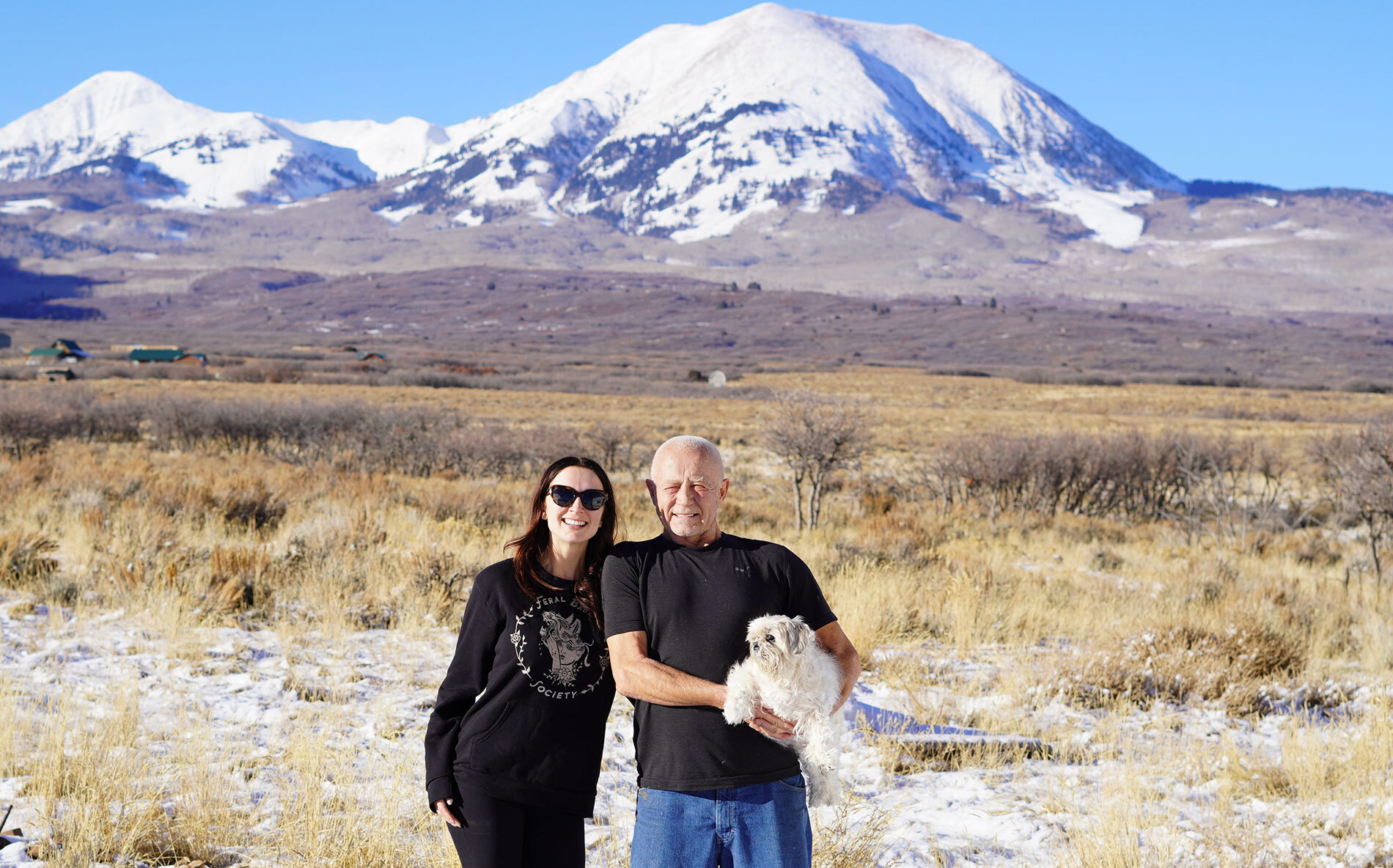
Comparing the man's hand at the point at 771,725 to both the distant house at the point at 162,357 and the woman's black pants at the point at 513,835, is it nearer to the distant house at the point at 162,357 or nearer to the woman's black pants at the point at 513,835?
the woman's black pants at the point at 513,835

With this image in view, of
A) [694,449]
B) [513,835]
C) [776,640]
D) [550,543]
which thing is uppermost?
[694,449]

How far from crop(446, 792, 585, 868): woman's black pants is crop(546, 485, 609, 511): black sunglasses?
791 mm

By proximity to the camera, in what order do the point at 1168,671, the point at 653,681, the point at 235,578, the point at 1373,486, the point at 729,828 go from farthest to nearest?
the point at 1373,486 → the point at 235,578 → the point at 1168,671 → the point at 729,828 → the point at 653,681

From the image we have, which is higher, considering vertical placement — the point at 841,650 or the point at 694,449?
the point at 694,449

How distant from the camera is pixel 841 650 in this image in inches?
101

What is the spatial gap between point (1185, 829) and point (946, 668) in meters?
2.45

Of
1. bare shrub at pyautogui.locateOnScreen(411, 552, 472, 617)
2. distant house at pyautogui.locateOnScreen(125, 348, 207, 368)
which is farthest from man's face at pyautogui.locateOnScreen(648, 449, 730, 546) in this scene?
distant house at pyautogui.locateOnScreen(125, 348, 207, 368)

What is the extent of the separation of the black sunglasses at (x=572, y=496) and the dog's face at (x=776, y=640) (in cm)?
60

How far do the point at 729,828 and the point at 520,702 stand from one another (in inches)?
24.6

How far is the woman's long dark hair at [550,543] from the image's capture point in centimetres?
262

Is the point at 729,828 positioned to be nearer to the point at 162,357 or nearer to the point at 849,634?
the point at 849,634

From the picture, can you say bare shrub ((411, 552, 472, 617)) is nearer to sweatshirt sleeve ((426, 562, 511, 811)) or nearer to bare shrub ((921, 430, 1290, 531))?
sweatshirt sleeve ((426, 562, 511, 811))

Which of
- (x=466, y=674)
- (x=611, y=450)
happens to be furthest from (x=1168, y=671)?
(x=611, y=450)

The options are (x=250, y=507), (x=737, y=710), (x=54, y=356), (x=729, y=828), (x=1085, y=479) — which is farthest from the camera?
(x=54, y=356)
